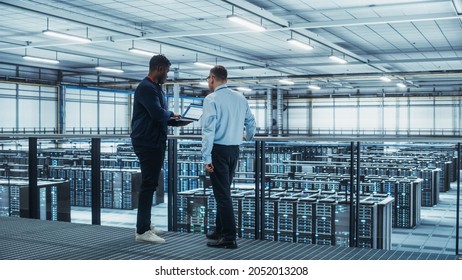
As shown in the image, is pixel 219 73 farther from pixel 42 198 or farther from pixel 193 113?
pixel 42 198

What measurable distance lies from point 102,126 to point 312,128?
14951mm

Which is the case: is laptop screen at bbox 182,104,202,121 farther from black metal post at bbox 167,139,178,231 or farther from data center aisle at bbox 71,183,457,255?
data center aisle at bbox 71,183,457,255

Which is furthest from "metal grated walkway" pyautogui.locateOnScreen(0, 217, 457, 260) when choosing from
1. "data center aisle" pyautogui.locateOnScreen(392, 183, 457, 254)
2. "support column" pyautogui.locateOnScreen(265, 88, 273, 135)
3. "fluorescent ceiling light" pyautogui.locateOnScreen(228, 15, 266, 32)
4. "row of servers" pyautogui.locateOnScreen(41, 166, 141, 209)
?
"support column" pyautogui.locateOnScreen(265, 88, 273, 135)

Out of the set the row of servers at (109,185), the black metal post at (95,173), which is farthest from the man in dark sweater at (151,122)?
the row of servers at (109,185)

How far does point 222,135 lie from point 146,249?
3.60 feet

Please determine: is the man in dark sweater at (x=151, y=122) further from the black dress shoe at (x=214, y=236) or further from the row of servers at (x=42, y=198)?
the row of servers at (x=42, y=198)

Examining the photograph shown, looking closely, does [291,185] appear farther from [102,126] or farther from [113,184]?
[102,126]

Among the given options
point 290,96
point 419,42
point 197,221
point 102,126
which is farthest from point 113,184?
point 290,96

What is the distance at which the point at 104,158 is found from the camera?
608 inches

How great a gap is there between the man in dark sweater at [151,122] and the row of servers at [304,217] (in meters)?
2.83

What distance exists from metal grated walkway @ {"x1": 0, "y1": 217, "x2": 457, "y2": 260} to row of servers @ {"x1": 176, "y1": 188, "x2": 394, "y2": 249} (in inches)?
92.0

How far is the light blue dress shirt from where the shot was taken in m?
4.00

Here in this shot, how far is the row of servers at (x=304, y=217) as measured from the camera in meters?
7.14

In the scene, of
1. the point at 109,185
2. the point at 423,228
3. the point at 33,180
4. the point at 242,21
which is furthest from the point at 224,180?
the point at 109,185
